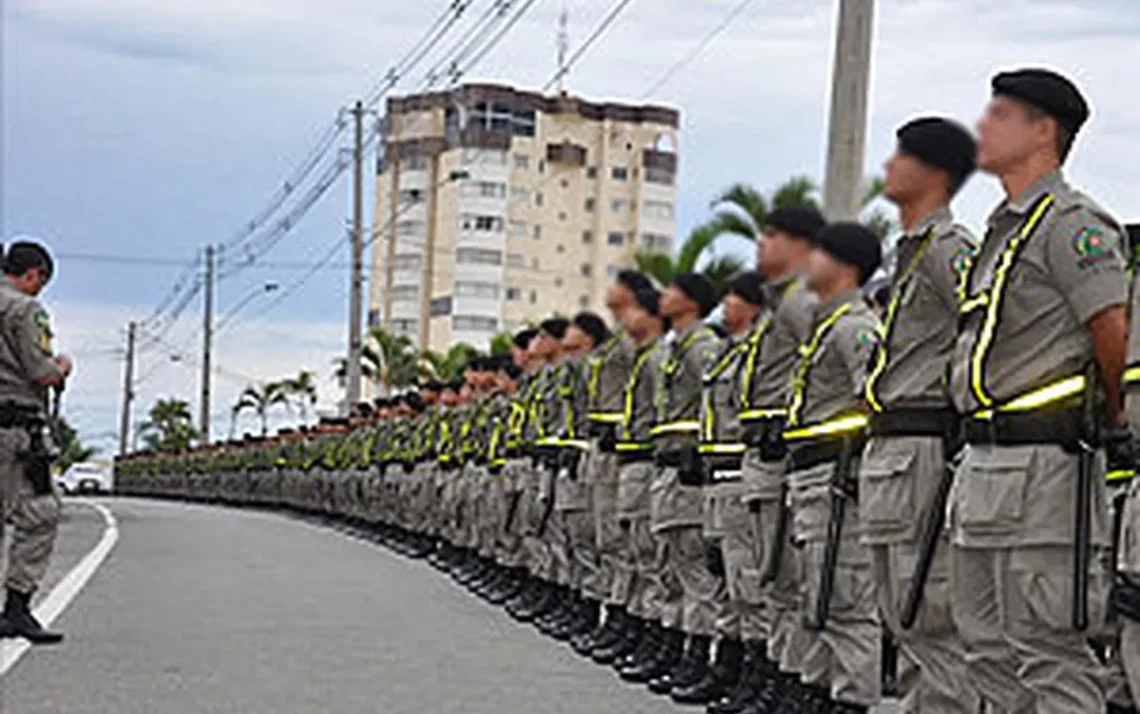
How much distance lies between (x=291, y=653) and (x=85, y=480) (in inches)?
3072

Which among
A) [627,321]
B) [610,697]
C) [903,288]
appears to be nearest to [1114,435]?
[903,288]

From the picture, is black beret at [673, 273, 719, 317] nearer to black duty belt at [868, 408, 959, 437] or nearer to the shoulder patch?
black duty belt at [868, 408, 959, 437]

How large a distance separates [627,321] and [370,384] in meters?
73.2

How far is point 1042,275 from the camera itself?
235 inches

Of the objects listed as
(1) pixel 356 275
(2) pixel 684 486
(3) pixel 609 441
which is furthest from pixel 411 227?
(2) pixel 684 486

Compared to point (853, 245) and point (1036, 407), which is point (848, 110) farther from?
point (1036, 407)

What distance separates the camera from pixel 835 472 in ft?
26.9

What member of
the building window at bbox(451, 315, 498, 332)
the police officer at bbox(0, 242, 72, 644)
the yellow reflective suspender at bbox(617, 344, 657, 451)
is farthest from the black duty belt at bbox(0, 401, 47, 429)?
the building window at bbox(451, 315, 498, 332)

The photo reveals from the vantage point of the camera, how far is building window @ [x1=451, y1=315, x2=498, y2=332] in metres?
107

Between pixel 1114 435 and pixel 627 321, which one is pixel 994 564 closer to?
pixel 1114 435

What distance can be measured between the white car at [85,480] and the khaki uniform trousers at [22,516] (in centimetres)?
7394

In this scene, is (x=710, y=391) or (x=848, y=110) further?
(x=848, y=110)

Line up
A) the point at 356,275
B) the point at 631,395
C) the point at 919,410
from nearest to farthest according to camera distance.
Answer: the point at 919,410 → the point at 631,395 → the point at 356,275

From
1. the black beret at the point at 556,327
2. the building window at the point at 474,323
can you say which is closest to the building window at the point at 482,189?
Answer: the building window at the point at 474,323
